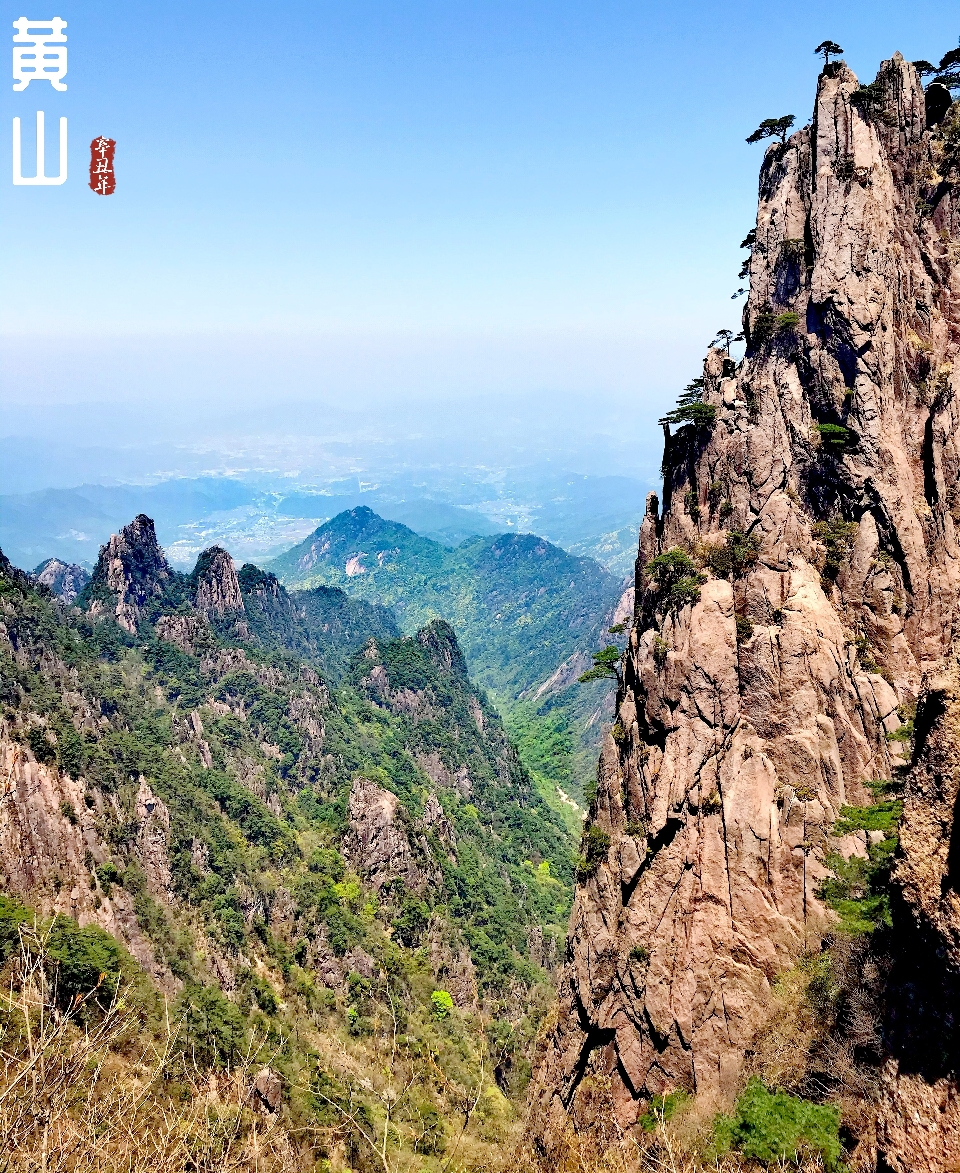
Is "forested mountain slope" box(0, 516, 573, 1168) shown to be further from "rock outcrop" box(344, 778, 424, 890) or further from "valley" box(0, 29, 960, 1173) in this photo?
"valley" box(0, 29, 960, 1173)

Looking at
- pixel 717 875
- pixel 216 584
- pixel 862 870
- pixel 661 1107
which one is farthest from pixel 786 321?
pixel 216 584

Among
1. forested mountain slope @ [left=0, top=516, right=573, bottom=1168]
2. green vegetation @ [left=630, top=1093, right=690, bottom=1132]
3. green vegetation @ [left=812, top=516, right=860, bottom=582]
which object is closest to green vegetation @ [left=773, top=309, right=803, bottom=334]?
green vegetation @ [left=812, top=516, right=860, bottom=582]

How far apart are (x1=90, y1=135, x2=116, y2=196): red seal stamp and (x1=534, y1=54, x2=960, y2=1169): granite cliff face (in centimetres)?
4591

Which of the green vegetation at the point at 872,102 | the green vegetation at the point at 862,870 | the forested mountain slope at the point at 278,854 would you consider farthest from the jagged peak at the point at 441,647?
the green vegetation at the point at 862,870

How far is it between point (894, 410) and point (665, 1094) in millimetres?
33475

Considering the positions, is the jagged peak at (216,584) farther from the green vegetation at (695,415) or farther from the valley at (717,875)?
the green vegetation at (695,415)

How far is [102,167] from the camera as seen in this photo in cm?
5366

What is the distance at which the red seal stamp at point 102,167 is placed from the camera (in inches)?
2089

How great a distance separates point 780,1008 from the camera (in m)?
29.0

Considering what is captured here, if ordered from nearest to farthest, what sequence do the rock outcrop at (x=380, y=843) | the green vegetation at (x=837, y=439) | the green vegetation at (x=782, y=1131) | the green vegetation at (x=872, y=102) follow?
the green vegetation at (x=782, y=1131) → the green vegetation at (x=837, y=439) → the green vegetation at (x=872, y=102) → the rock outcrop at (x=380, y=843)

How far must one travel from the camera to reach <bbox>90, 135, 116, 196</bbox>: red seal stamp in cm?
5306

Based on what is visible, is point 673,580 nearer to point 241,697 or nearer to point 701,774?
point 701,774

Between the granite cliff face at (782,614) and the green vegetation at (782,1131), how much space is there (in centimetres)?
673

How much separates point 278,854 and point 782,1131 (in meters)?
73.1
